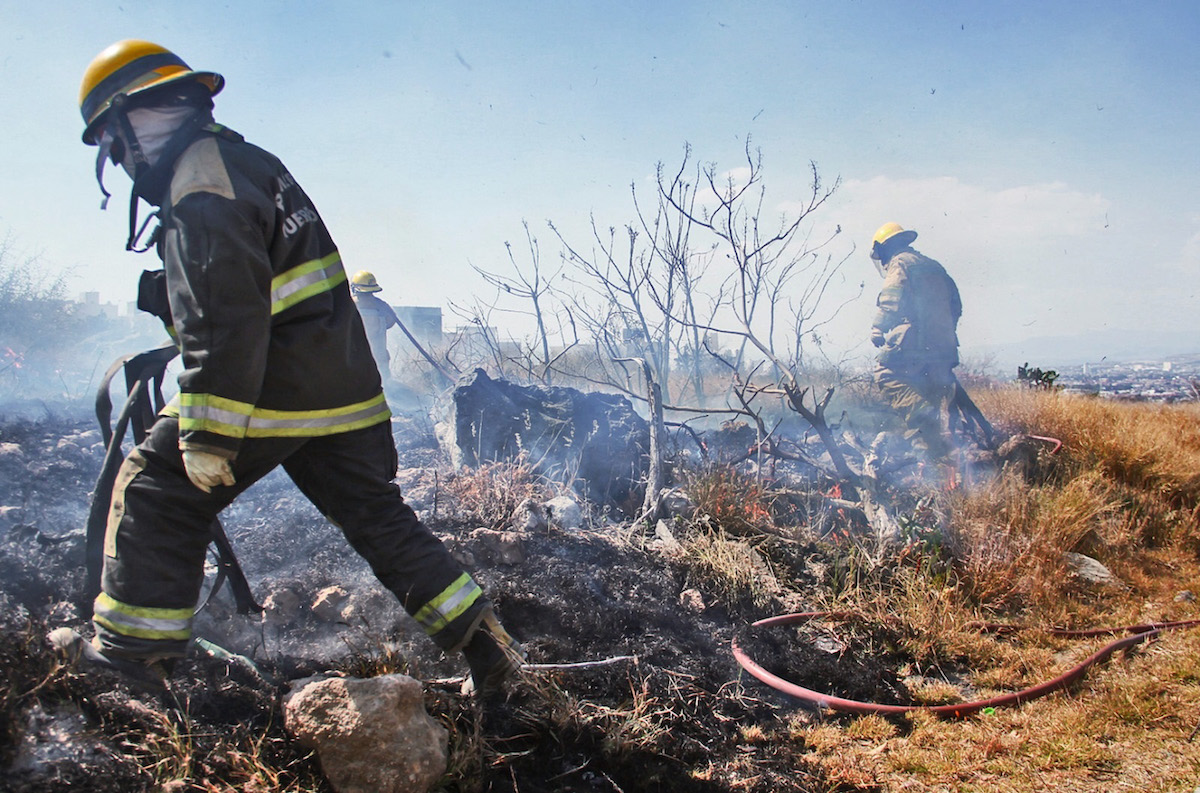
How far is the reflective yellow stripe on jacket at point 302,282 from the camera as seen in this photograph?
2090 mm

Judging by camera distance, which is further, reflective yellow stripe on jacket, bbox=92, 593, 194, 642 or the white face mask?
the white face mask

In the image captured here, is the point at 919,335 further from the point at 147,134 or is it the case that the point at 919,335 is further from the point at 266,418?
the point at 147,134

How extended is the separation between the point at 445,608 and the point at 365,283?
757 centimetres

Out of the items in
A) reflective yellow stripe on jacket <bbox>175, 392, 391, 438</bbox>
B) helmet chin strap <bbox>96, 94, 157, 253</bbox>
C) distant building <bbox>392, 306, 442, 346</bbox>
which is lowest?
reflective yellow stripe on jacket <bbox>175, 392, 391, 438</bbox>

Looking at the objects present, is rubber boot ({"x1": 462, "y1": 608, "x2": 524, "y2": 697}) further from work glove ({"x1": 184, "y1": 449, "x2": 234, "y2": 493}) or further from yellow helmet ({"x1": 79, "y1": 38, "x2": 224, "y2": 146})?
yellow helmet ({"x1": 79, "y1": 38, "x2": 224, "y2": 146})

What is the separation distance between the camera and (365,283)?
888 cm

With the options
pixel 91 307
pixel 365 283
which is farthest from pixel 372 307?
pixel 91 307

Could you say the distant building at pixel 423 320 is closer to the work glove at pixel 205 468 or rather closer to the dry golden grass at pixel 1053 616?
the dry golden grass at pixel 1053 616

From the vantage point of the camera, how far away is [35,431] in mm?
4938

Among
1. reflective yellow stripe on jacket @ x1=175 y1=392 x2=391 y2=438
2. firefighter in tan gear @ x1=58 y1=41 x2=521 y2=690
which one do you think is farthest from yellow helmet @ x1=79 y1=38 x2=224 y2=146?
reflective yellow stripe on jacket @ x1=175 y1=392 x2=391 y2=438

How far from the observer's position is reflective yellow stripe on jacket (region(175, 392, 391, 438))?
1.84 metres

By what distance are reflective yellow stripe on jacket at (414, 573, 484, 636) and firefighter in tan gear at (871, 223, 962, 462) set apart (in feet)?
18.6

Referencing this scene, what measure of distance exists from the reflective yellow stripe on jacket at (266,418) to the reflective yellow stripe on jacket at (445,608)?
63 centimetres

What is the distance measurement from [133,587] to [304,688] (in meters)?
0.57
